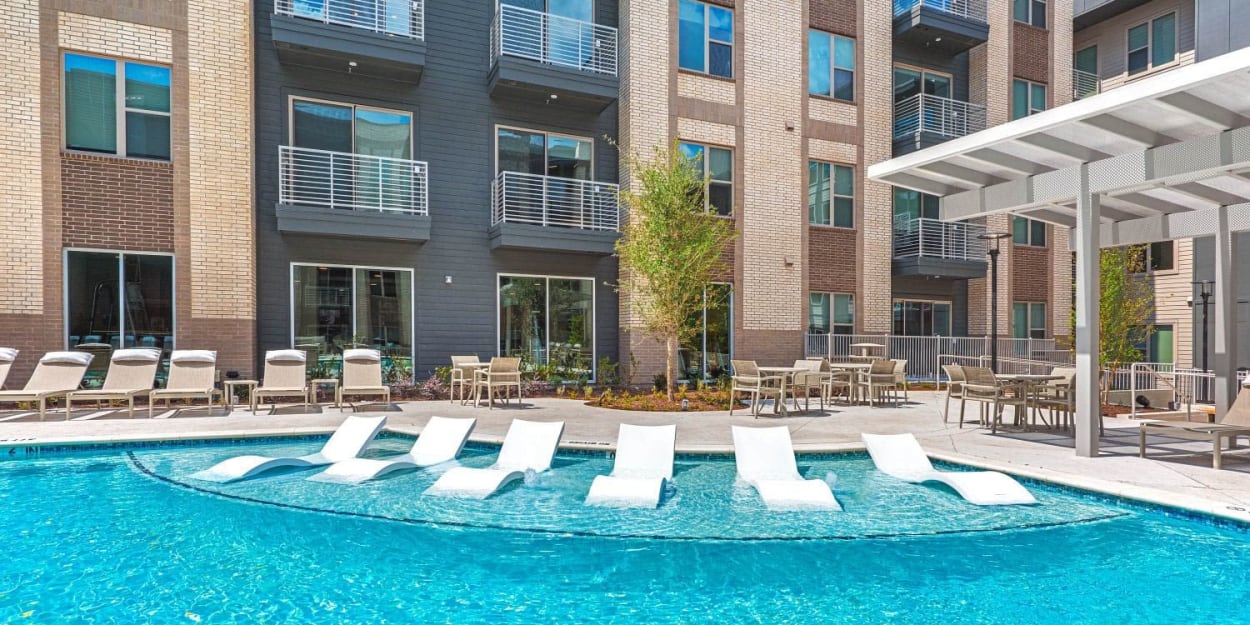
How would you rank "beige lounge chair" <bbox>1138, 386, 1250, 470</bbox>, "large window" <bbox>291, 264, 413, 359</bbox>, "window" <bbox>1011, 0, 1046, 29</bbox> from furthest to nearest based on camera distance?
"window" <bbox>1011, 0, 1046, 29</bbox>, "large window" <bbox>291, 264, 413, 359</bbox>, "beige lounge chair" <bbox>1138, 386, 1250, 470</bbox>

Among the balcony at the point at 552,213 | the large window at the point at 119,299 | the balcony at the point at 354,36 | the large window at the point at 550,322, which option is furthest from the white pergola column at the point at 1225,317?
the large window at the point at 119,299

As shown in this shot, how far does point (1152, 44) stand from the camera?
1897cm

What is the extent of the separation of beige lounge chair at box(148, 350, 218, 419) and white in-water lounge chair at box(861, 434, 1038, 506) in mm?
9393

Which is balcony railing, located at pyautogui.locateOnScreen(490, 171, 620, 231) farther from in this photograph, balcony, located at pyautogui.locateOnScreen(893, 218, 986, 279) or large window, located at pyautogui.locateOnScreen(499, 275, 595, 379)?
balcony, located at pyautogui.locateOnScreen(893, 218, 986, 279)

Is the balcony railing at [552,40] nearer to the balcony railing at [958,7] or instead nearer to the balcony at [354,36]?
the balcony at [354,36]

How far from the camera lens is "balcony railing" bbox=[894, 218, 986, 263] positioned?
17.1m

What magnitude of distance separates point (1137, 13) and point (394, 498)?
23.8 meters

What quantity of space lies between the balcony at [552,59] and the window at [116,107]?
596cm

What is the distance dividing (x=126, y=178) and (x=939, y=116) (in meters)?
18.2

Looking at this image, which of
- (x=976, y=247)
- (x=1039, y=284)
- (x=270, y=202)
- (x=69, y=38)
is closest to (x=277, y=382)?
(x=270, y=202)

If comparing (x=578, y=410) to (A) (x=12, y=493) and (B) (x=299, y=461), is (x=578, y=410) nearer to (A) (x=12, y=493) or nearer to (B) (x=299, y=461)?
(B) (x=299, y=461)

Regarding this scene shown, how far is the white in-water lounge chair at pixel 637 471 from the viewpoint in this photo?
5766 millimetres

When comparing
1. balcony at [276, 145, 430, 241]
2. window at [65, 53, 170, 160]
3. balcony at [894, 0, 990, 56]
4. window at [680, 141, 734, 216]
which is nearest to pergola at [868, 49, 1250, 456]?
window at [680, 141, 734, 216]

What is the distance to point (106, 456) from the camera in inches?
300
